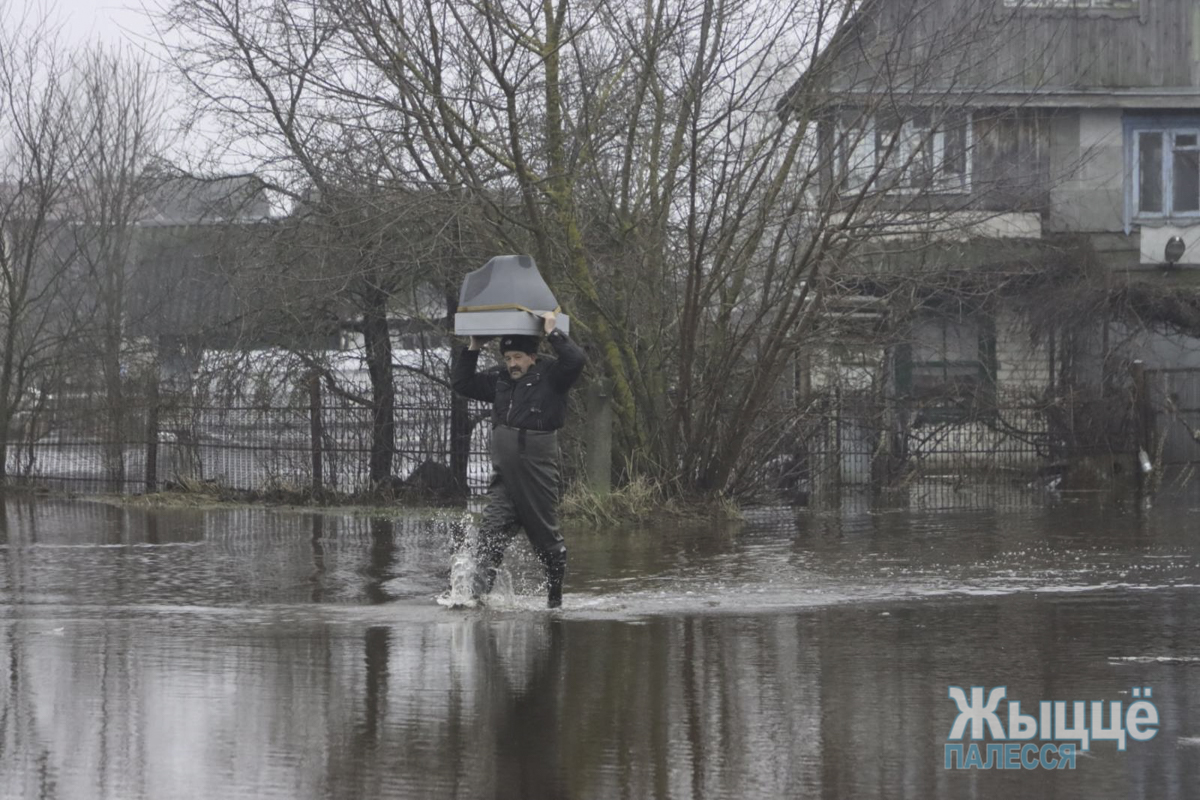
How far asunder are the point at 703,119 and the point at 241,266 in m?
6.40

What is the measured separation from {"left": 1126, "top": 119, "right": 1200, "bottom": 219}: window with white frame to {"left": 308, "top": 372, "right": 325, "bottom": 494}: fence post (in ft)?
Answer: 44.2

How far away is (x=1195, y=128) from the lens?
80.0ft

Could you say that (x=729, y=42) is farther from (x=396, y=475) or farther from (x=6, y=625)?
(x=6, y=625)

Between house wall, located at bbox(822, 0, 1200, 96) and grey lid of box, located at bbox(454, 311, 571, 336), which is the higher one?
house wall, located at bbox(822, 0, 1200, 96)

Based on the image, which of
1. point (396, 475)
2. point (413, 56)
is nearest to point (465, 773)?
point (413, 56)

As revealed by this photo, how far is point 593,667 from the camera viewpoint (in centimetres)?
714

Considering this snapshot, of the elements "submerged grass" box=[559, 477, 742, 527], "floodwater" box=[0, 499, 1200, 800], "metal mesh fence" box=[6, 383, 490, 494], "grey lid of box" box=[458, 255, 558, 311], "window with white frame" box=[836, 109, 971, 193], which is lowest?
"floodwater" box=[0, 499, 1200, 800]

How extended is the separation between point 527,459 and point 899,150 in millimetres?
7406

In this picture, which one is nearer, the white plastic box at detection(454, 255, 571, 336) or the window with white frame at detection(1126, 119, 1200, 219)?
the white plastic box at detection(454, 255, 571, 336)

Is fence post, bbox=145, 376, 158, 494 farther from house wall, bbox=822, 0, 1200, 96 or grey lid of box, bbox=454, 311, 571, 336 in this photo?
grey lid of box, bbox=454, 311, 571, 336

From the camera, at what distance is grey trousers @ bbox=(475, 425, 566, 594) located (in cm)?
885

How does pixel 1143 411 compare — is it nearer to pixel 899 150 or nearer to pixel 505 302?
pixel 899 150

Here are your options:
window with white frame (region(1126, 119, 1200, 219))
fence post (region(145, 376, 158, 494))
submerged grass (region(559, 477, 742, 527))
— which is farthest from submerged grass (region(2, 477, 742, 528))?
window with white frame (region(1126, 119, 1200, 219))

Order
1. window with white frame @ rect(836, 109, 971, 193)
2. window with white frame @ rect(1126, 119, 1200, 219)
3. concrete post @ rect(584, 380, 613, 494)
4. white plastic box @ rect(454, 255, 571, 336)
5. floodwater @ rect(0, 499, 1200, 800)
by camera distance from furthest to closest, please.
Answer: window with white frame @ rect(1126, 119, 1200, 219) < concrete post @ rect(584, 380, 613, 494) < window with white frame @ rect(836, 109, 971, 193) < white plastic box @ rect(454, 255, 571, 336) < floodwater @ rect(0, 499, 1200, 800)
